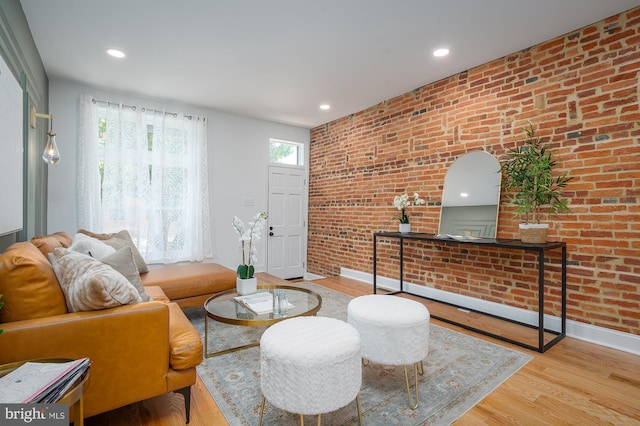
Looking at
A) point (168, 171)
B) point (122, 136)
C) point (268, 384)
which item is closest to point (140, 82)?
point (122, 136)

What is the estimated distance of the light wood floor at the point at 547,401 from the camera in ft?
5.61


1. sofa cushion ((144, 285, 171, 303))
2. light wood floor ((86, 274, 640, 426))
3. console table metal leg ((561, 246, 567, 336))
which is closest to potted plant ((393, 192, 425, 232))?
console table metal leg ((561, 246, 567, 336))

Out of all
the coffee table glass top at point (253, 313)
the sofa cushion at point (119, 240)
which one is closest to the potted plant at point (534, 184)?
the coffee table glass top at point (253, 313)

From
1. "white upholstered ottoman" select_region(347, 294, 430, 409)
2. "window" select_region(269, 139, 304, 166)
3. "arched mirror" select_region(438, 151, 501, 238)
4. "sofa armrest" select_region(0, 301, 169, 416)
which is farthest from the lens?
"window" select_region(269, 139, 304, 166)

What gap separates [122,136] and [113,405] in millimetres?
3687

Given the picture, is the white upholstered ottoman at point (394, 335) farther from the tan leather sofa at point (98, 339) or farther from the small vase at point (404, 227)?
the small vase at point (404, 227)

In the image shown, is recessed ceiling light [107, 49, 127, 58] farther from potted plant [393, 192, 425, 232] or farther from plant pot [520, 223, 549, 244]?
plant pot [520, 223, 549, 244]

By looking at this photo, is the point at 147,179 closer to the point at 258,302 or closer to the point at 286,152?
the point at 286,152

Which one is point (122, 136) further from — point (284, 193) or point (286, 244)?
point (286, 244)

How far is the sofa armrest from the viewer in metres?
1.33

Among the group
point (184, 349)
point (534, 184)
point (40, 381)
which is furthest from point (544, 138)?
point (40, 381)

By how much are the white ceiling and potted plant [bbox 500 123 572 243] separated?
1.02 meters

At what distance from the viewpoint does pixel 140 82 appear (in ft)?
12.7

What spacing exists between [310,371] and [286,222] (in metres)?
4.38
